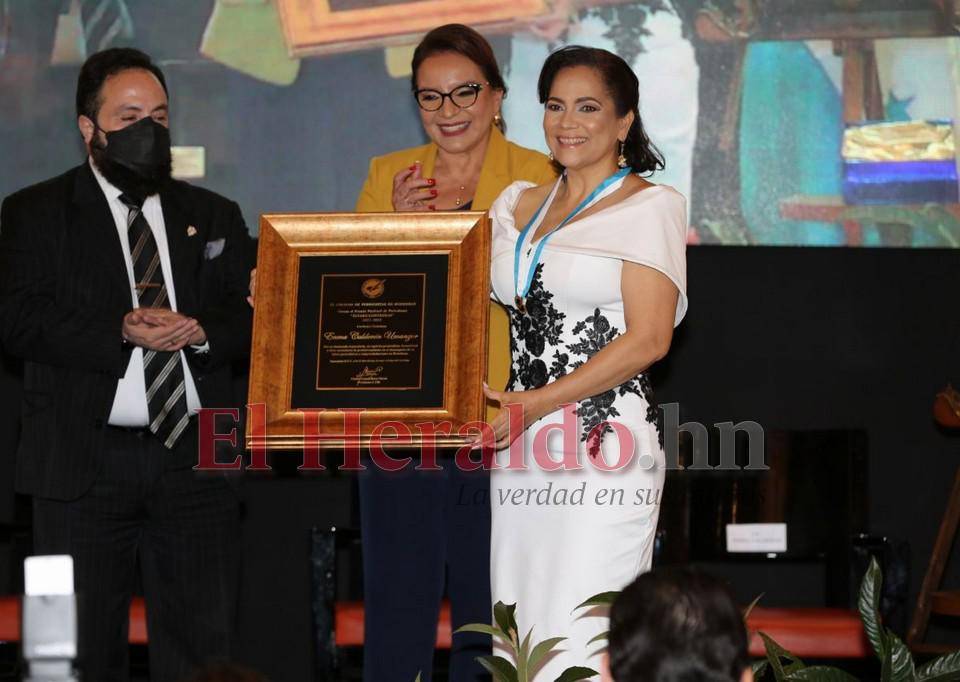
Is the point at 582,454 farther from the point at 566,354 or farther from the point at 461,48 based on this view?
the point at 461,48

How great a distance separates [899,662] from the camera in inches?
78.2

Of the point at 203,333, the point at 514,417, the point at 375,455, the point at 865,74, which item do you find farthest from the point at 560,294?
the point at 865,74

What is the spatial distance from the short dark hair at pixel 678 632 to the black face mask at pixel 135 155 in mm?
2460

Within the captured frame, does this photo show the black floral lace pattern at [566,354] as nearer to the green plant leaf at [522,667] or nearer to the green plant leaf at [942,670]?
the green plant leaf at [522,667]

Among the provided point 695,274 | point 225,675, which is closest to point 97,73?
point 695,274

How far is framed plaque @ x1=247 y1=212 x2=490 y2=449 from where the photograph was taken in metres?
3.35

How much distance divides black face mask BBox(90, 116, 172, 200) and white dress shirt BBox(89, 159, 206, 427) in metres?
0.04

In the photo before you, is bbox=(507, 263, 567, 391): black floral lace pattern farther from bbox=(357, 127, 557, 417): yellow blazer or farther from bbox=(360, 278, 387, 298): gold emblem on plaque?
bbox=(360, 278, 387, 298): gold emblem on plaque

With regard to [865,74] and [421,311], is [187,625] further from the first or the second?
[865,74]

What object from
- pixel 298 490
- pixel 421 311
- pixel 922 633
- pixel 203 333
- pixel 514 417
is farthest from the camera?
pixel 298 490

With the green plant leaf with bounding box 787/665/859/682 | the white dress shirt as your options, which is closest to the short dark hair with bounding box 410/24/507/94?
the white dress shirt

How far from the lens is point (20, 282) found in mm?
3721

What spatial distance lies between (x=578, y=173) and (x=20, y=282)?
4.91 feet

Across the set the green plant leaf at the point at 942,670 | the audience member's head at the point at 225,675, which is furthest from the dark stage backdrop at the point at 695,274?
the audience member's head at the point at 225,675
